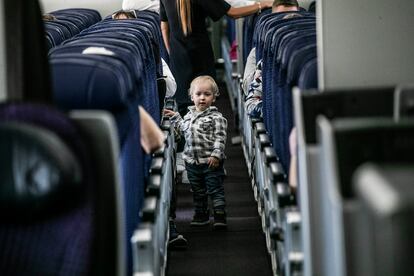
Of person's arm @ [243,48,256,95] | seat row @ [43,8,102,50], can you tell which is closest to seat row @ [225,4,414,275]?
person's arm @ [243,48,256,95]

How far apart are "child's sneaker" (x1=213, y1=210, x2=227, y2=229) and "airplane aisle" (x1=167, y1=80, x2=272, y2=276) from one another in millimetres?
41

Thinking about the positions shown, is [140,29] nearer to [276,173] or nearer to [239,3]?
[276,173]

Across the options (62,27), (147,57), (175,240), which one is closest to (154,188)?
(147,57)

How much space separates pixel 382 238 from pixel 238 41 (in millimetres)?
8632

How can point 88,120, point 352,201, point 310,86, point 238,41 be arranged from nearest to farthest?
point 352,201 < point 88,120 < point 310,86 < point 238,41

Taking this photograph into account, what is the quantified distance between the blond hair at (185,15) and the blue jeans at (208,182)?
225 cm

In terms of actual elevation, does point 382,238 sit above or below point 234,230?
above

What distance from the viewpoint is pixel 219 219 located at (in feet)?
20.9

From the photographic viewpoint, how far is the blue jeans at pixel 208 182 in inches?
247

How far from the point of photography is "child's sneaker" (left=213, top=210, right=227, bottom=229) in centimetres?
636

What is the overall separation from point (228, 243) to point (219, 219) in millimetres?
276

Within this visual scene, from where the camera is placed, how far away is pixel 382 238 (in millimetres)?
1666

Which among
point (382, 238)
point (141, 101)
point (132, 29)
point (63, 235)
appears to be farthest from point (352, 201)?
point (132, 29)

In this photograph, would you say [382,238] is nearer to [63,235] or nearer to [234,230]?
[63,235]
